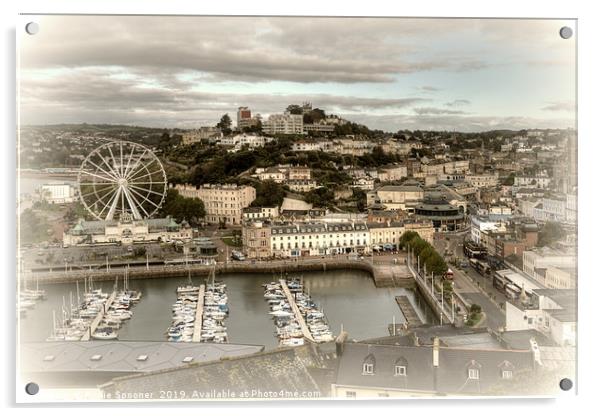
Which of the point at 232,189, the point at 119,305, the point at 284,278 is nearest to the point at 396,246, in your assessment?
the point at 284,278

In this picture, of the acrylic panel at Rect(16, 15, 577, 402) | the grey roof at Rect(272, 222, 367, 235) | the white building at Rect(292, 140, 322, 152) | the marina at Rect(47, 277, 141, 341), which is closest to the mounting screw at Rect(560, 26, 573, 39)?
the acrylic panel at Rect(16, 15, 577, 402)

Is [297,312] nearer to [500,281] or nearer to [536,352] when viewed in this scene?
[500,281]

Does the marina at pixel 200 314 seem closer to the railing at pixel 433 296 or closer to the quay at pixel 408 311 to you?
the quay at pixel 408 311

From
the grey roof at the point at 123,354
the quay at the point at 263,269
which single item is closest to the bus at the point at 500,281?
the quay at the point at 263,269

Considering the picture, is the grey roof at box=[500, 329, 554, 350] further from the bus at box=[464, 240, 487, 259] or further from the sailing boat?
the bus at box=[464, 240, 487, 259]

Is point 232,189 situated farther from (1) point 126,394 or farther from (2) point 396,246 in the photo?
(1) point 126,394

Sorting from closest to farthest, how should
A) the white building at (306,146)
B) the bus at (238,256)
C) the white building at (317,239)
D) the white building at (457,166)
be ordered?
the bus at (238,256)
the white building at (317,239)
the white building at (457,166)
the white building at (306,146)
